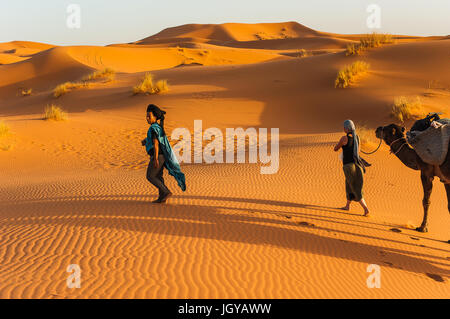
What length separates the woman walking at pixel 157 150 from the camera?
6.99 meters

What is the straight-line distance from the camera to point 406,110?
14672 mm

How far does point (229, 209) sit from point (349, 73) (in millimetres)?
14420

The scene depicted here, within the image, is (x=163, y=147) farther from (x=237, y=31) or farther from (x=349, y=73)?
(x=237, y=31)

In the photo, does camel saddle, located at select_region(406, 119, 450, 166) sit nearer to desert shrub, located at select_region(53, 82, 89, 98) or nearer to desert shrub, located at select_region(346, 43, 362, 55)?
desert shrub, located at select_region(346, 43, 362, 55)

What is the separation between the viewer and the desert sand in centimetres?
469

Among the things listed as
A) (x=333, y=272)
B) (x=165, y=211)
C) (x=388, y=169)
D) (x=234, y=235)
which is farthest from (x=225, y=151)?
(x=333, y=272)

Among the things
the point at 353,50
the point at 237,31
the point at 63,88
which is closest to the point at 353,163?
the point at 353,50

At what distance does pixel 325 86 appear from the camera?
782 inches

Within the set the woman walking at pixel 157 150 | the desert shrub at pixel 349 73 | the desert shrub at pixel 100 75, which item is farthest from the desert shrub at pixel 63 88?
the woman walking at pixel 157 150

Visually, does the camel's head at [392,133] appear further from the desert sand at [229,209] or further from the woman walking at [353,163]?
the desert sand at [229,209]

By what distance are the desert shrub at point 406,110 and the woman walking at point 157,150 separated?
10630mm

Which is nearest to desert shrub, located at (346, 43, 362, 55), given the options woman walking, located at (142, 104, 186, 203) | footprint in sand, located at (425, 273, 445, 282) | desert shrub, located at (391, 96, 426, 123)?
desert shrub, located at (391, 96, 426, 123)

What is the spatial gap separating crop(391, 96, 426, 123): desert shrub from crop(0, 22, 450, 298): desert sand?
0.48 meters
